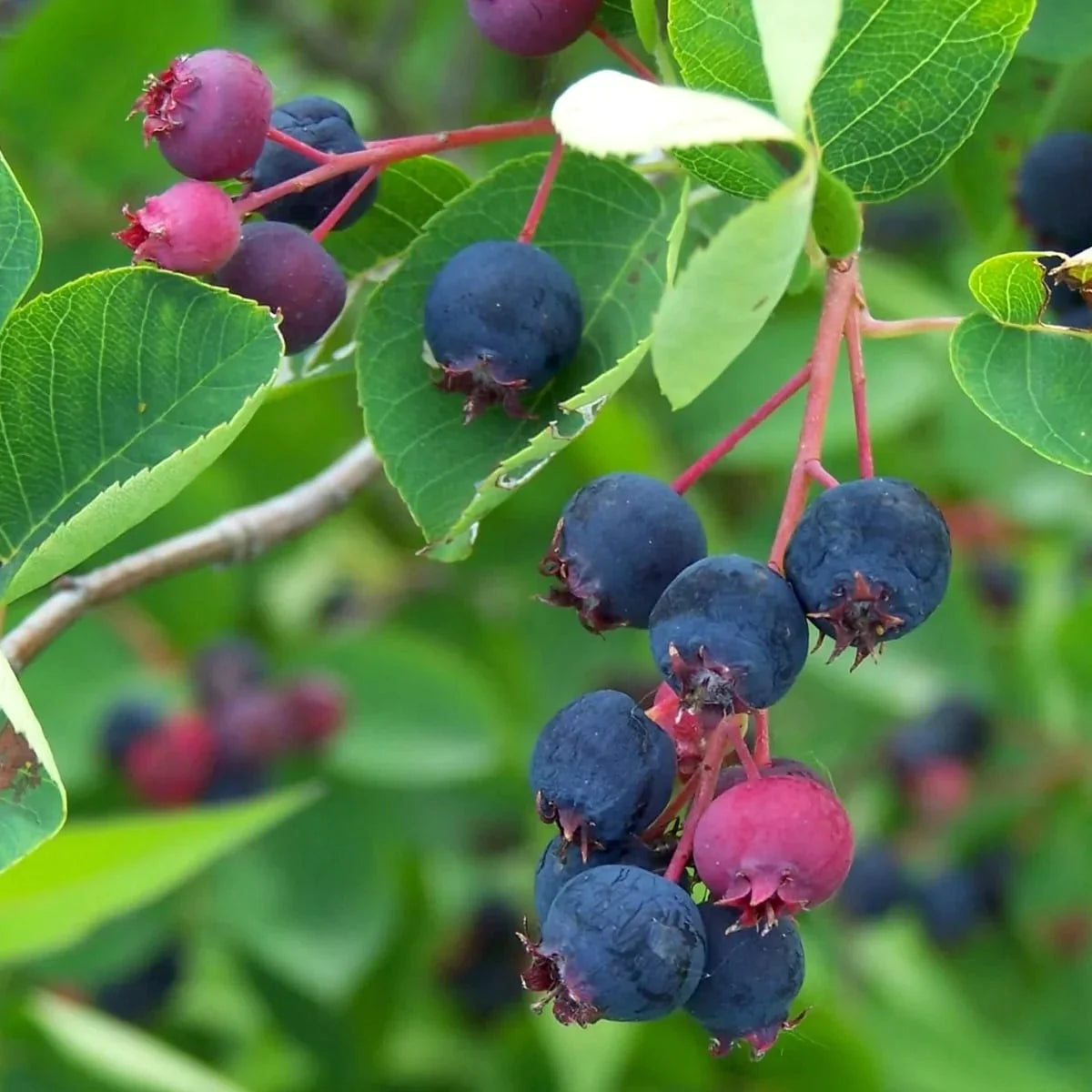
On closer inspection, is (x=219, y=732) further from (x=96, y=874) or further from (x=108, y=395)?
(x=108, y=395)

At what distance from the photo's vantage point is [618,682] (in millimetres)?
2375

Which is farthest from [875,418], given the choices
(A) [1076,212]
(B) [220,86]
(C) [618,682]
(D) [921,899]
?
(B) [220,86]

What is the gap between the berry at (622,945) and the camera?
729mm

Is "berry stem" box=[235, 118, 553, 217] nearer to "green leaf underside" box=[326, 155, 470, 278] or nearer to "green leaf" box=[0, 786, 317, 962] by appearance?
"green leaf underside" box=[326, 155, 470, 278]

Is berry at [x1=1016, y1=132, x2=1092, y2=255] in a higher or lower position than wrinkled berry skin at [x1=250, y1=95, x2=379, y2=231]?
lower

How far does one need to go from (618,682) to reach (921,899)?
571 mm

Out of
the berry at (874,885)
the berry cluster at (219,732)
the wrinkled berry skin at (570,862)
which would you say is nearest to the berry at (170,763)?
the berry cluster at (219,732)

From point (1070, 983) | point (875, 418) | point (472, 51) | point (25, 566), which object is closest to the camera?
point (25, 566)

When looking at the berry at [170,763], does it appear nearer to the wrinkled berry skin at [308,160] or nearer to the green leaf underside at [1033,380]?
the wrinkled berry skin at [308,160]

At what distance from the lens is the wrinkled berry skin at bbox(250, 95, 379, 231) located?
91 centimetres

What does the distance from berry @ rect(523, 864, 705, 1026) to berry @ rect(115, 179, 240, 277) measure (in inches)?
14.8

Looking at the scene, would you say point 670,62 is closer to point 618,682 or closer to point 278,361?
point 278,361


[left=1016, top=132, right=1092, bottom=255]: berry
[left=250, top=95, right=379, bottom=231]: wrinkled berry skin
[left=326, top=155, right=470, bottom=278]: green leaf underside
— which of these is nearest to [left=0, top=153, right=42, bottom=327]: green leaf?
[left=250, top=95, right=379, bottom=231]: wrinkled berry skin

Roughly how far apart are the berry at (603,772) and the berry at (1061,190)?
532mm
